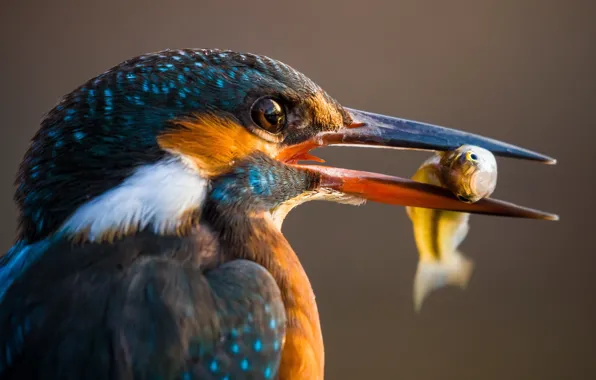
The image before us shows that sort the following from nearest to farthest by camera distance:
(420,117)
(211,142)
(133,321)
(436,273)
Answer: (133,321)
(211,142)
(436,273)
(420,117)

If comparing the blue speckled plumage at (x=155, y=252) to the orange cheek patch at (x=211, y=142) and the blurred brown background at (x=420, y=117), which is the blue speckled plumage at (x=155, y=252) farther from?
the blurred brown background at (x=420, y=117)

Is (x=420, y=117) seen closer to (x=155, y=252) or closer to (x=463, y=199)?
(x=463, y=199)

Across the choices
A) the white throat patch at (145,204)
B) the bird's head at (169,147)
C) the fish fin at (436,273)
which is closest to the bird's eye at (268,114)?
the bird's head at (169,147)

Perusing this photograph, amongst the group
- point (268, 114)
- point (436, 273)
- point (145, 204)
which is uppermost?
point (268, 114)

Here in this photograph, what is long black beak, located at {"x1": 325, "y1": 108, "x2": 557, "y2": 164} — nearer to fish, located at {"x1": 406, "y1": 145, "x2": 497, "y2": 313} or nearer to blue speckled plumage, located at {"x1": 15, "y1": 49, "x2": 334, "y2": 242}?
fish, located at {"x1": 406, "y1": 145, "x2": 497, "y2": 313}

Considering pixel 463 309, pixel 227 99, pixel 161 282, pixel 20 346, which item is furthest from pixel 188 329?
pixel 463 309

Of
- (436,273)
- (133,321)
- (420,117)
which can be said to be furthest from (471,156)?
(420,117)

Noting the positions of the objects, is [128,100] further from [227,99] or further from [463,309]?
[463,309]

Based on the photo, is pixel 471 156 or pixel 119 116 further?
pixel 471 156
